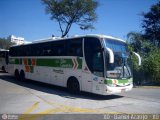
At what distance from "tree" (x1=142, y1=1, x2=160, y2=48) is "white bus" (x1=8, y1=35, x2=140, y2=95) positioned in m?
25.6

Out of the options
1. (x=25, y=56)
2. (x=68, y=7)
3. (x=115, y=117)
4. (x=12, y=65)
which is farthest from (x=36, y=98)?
(x=68, y=7)

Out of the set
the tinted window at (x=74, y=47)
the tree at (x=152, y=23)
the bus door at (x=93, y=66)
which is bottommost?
A: the bus door at (x=93, y=66)

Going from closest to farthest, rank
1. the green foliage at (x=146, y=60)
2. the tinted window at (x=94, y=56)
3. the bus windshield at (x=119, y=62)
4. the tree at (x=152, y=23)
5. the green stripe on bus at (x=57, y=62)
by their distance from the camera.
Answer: the bus windshield at (x=119, y=62)
the tinted window at (x=94, y=56)
the green stripe on bus at (x=57, y=62)
the green foliage at (x=146, y=60)
the tree at (x=152, y=23)

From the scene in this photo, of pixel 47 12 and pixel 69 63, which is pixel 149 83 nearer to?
pixel 69 63

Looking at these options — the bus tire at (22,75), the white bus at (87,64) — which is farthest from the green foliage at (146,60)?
the bus tire at (22,75)

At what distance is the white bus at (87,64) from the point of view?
12438mm

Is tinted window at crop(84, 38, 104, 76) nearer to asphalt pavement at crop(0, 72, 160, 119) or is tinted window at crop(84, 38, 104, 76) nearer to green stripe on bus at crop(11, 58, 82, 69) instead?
green stripe on bus at crop(11, 58, 82, 69)

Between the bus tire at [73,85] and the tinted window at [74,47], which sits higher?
the tinted window at [74,47]

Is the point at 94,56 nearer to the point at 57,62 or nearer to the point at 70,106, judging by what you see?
the point at 70,106

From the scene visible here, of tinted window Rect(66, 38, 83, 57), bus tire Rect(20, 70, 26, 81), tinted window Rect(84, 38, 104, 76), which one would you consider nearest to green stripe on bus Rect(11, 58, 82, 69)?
tinted window Rect(66, 38, 83, 57)

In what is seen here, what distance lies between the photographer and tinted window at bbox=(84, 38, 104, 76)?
12570 mm

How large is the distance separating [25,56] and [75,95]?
27.3ft

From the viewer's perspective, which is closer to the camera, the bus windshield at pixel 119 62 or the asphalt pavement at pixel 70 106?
the asphalt pavement at pixel 70 106

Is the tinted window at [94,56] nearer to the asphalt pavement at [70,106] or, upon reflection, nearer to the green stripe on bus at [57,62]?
the green stripe on bus at [57,62]
